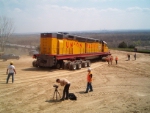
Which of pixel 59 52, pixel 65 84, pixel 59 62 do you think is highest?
pixel 59 52

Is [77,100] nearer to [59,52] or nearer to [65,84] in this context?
[65,84]

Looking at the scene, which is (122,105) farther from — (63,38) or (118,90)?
(63,38)

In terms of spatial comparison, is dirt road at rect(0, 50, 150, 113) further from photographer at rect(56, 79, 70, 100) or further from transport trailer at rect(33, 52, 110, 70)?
transport trailer at rect(33, 52, 110, 70)

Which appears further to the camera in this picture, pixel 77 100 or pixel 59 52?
pixel 59 52

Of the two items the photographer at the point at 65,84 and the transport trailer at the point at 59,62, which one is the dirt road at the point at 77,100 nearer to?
the photographer at the point at 65,84

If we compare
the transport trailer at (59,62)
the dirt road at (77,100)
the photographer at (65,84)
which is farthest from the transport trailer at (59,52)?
the photographer at (65,84)

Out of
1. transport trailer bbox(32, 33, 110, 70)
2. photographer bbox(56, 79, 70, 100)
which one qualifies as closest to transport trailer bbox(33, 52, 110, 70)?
transport trailer bbox(32, 33, 110, 70)

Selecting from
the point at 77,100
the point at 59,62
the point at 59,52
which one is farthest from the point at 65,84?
the point at 59,62

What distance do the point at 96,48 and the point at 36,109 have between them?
24293 millimetres

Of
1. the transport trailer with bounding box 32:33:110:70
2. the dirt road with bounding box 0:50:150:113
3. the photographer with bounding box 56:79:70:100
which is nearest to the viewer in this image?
the dirt road with bounding box 0:50:150:113

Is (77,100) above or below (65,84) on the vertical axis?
below

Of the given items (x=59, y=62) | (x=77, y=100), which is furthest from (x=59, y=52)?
(x=77, y=100)

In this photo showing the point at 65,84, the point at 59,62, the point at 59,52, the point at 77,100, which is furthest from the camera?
the point at 59,62

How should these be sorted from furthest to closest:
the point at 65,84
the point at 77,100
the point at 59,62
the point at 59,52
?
the point at 59,62 < the point at 59,52 < the point at 77,100 < the point at 65,84
